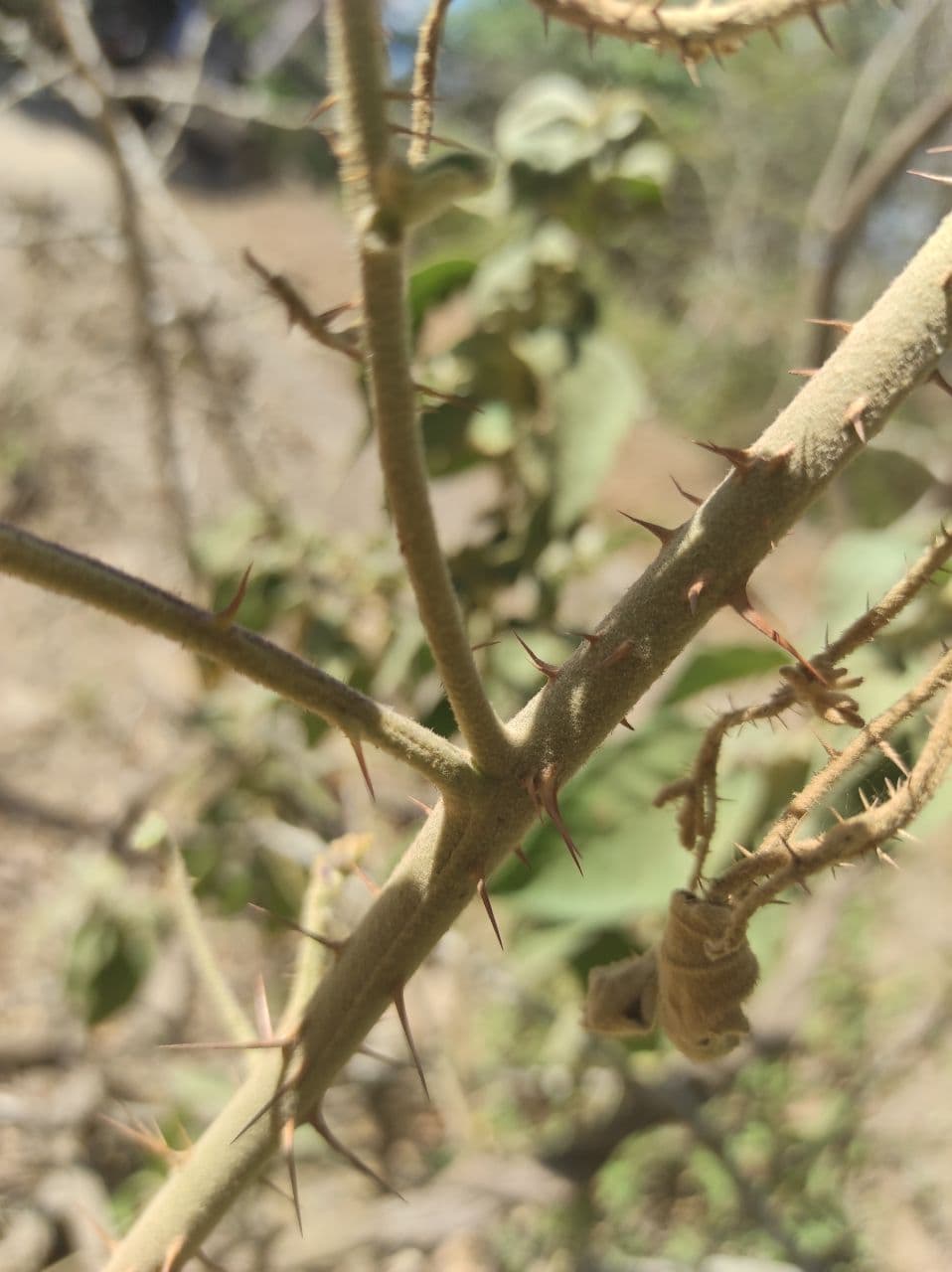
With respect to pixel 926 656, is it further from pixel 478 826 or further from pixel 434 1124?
pixel 434 1124

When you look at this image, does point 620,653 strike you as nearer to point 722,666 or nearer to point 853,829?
point 853,829

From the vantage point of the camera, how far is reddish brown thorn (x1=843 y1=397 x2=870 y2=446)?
51cm

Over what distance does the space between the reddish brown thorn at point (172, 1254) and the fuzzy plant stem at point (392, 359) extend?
333 mm

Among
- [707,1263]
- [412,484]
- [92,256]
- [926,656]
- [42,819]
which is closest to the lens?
[412,484]

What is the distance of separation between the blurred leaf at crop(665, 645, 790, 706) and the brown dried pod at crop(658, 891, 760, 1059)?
57cm

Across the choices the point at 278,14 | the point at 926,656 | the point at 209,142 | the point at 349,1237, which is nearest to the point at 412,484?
the point at 926,656

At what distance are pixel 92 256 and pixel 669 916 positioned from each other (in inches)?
196

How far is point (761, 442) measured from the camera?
1.77 ft

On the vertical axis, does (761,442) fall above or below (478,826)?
above

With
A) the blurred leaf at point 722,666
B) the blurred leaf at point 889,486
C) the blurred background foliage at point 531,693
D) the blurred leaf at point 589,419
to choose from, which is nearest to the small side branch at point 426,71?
the blurred background foliage at point 531,693

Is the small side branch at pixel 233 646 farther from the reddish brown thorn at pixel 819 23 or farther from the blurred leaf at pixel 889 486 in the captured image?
the reddish brown thorn at pixel 819 23

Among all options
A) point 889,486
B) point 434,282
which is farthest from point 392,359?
point 889,486

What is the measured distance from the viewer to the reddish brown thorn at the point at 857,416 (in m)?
0.51

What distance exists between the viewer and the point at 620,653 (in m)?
0.52
